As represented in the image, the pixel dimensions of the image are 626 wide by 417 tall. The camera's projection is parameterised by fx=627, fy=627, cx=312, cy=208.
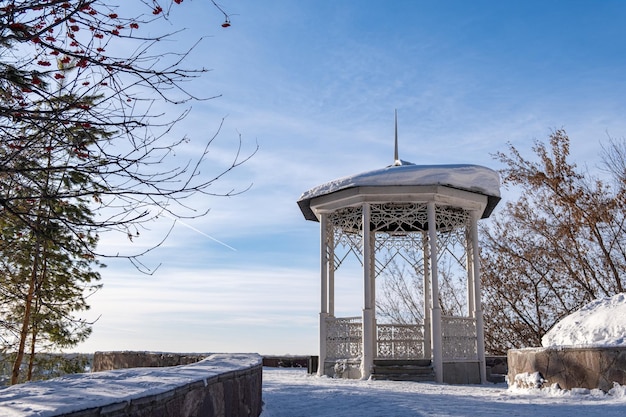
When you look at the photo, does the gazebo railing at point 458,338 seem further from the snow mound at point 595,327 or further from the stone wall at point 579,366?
the stone wall at point 579,366

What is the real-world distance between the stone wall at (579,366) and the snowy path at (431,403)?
0.17 metres

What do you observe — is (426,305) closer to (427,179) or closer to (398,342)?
(398,342)

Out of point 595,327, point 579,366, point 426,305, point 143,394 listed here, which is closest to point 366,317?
point 426,305

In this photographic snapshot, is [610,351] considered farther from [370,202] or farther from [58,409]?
[58,409]

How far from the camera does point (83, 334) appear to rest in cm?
2108

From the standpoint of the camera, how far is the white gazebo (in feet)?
44.0

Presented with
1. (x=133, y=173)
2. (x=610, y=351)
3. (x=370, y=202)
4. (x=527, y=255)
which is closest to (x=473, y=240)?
(x=370, y=202)

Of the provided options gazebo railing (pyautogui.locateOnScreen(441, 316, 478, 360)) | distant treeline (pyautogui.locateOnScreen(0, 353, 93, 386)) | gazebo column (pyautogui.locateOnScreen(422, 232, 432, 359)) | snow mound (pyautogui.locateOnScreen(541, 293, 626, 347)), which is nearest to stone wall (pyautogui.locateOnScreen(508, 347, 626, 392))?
snow mound (pyautogui.locateOnScreen(541, 293, 626, 347))

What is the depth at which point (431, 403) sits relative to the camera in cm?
832

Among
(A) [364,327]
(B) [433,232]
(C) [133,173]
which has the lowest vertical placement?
(A) [364,327]

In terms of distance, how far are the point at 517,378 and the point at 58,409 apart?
836 cm

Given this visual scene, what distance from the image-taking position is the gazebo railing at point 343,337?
14.1 metres

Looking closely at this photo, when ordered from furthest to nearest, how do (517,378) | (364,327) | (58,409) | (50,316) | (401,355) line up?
→ (50,316)
(401,355)
(364,327)
(517,378)
(58,409)

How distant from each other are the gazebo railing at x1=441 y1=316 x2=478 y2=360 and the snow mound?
372cm
